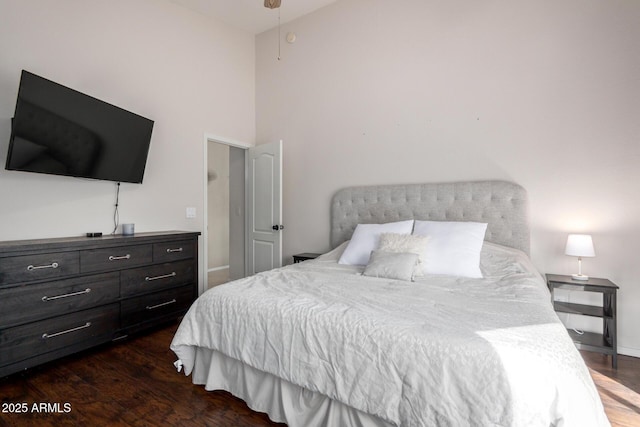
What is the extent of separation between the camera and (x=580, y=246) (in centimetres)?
240

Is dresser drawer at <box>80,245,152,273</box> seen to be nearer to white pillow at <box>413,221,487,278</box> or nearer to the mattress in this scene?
the mattress

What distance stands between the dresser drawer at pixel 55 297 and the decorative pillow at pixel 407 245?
2.23 metres

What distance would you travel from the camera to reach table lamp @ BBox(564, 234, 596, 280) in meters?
2.37

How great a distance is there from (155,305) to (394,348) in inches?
96.7

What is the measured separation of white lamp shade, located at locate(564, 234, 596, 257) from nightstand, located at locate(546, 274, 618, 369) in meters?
0.21

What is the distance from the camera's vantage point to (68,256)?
91.4 inches

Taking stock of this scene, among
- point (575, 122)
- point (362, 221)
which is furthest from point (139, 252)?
point (575, 122)

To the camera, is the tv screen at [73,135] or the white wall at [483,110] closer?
the tv screen at [73,135]

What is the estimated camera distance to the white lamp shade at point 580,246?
2.37m

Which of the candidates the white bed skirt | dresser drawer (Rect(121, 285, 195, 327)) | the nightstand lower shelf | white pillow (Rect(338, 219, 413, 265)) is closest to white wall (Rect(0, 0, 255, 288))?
dresser drawer (Rect(121, 285, 195, 327))

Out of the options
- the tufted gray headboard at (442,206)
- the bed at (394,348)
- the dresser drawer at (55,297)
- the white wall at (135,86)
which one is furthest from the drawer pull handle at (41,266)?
the tufted gray headboard at (442,206)

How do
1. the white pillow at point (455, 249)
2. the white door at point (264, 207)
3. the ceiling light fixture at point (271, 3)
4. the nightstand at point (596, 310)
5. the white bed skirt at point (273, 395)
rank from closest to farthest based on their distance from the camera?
the white bed skirt at point (273, 395), the nightstand at point (596, 310), the white pillow at point (455, 249), the ceiling light fixture at point (271, 3), the white door at point (264, 207)

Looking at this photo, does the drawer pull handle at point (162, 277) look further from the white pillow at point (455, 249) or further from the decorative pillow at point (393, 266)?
the white pillow at point (455, 249)

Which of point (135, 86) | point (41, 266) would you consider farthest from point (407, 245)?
point (135, 86)
